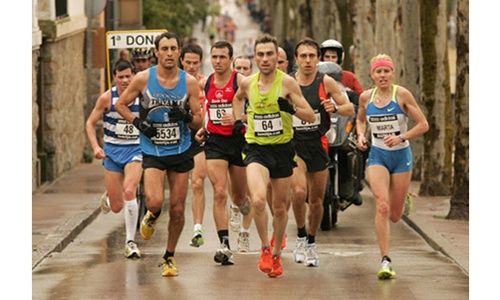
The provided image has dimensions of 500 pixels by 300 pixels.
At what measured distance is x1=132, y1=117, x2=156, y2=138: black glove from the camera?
51.1 ft

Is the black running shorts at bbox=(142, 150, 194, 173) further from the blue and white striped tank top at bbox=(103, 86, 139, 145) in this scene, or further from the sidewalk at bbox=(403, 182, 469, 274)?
the sidewalk at bbox=(403, 182, 469, 274)

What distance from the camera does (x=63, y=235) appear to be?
19.6 m

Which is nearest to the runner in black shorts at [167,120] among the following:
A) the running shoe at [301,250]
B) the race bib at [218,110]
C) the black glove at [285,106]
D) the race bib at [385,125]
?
the black glove at [285,106]

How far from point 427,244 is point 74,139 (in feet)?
53.8

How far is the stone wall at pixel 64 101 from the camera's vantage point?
30.9 m

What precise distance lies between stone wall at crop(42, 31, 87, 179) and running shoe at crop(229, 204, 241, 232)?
492 inches

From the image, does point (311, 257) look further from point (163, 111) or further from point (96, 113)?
point (96, 113)

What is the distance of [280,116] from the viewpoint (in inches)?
614

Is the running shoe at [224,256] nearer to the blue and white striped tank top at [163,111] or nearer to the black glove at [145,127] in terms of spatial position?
the blue and white striped tank top at [163,111]

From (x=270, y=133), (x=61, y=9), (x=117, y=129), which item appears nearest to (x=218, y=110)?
(x=270, y=133)

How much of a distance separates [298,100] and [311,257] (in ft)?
5.96

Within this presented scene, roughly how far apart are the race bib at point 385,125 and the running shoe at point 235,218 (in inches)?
88.7
